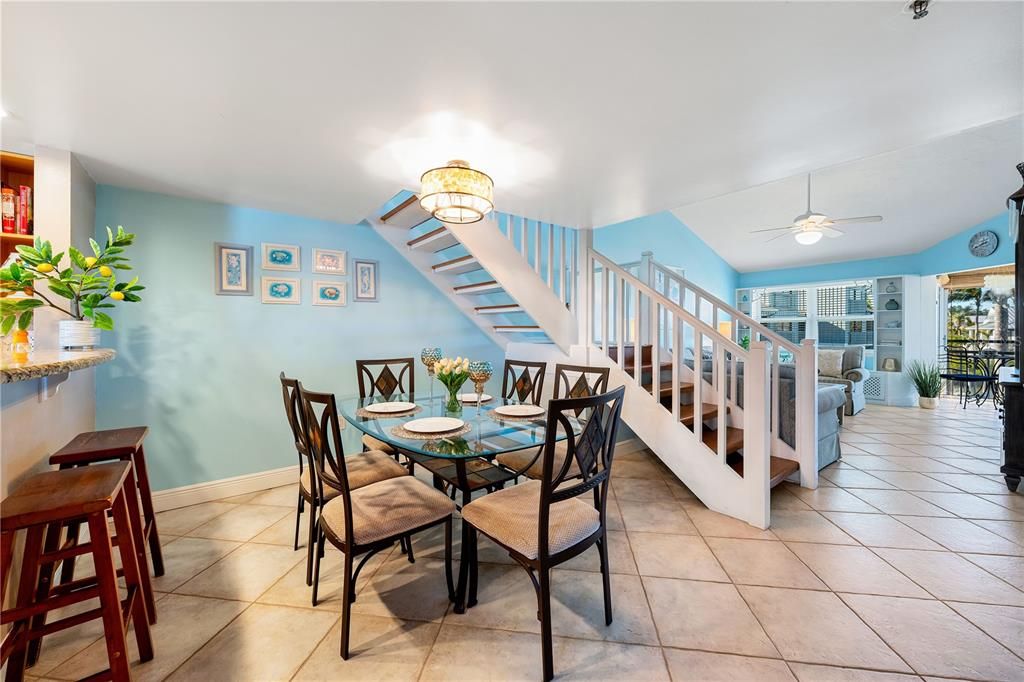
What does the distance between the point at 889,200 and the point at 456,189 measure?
20.5ft

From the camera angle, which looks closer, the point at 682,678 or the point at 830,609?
the point at 682,678

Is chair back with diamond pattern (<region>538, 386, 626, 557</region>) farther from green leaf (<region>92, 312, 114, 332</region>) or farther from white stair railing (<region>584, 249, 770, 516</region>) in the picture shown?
green leaf (<region>92, 312, 114, 332</region>)

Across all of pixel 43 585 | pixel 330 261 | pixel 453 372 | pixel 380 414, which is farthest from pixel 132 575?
pixel 330 261

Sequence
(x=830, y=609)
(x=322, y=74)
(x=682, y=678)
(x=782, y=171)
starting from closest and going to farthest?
(x=682, y=678), (x=322, y=74), (x=830, y=609), (x=782, y=171)

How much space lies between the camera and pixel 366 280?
3340mm

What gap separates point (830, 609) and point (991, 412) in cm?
640

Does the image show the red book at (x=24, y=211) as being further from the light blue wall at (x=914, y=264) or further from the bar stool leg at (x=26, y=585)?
the light blue wall at (x=914, y=264)

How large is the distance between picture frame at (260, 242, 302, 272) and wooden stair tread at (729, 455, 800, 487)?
3.53 meters

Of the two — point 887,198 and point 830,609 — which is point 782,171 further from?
point 887,198

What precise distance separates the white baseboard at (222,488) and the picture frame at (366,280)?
1.45 m

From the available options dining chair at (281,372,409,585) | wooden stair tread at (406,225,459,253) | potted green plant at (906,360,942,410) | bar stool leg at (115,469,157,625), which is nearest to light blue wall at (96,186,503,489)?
wooden stair tread at (406,225,459,253)

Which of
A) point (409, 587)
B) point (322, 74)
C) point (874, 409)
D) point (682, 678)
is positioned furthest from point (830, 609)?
point (874, 409)

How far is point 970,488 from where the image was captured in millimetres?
2816

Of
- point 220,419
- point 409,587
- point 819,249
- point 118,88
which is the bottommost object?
point 409,587
